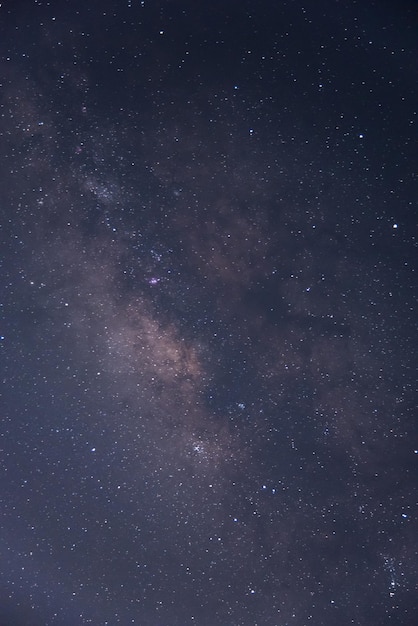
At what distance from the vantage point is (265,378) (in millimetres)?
3305

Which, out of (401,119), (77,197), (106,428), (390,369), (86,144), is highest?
(401,119)

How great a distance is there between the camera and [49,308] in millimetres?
3281

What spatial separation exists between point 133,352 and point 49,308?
0.60 meters

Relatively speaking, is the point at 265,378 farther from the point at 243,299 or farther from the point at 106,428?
the point at 106,428

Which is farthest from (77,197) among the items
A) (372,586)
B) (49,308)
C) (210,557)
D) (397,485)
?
(372,586)

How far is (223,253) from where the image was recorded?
3270 mm

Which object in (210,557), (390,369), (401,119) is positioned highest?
(401,119)

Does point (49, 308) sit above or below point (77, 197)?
below

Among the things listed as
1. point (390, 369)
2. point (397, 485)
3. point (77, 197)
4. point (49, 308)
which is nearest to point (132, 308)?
point (49, 308)

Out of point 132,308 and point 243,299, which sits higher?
point 243,299

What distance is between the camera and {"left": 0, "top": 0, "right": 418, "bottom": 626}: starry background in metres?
3.25

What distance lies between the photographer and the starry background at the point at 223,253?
3.25 m

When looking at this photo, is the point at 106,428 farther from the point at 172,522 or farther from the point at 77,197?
the point at 77,197

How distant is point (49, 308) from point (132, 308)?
1.74 feet
